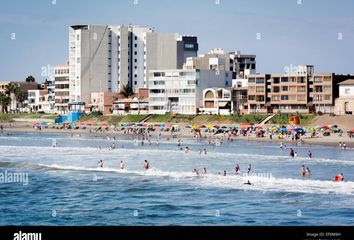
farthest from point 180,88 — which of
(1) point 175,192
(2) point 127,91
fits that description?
(1) point 175,192

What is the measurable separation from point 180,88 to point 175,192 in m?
67.9

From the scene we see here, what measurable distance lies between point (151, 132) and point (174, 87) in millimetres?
12649

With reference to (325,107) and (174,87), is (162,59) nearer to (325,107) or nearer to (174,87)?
(174,87)

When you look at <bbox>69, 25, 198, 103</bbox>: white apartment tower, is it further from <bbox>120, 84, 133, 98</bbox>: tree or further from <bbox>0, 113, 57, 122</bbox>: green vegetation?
<bbox>120, 84, 133, 98</bbox>: tree

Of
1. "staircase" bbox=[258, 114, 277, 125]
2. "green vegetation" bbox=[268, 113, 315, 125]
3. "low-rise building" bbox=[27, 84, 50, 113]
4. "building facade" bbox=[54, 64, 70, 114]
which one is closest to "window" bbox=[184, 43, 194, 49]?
"building facade" bbox=[54, 64, 70, 114]

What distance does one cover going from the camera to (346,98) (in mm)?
75875

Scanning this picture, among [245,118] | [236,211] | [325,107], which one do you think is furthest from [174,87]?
[236,211]

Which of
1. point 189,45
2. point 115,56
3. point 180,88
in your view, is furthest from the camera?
point 189,45

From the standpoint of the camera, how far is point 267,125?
7625 cm

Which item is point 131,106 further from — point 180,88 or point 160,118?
point 180,88

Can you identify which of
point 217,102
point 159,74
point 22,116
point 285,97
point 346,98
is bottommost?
point 22,116

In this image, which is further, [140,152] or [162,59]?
[162,59]

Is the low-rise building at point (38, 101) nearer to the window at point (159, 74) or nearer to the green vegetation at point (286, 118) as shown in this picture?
the window at point (159, 74)
